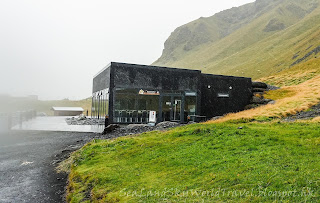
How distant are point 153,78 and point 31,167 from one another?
18.7 metres

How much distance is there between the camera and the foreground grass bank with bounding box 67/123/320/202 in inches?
270

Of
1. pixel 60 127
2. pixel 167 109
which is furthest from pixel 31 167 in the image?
pixel 167 109

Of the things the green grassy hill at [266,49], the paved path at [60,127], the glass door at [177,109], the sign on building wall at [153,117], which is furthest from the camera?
the green grassy hill at [266,49]

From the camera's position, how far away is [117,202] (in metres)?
7.70

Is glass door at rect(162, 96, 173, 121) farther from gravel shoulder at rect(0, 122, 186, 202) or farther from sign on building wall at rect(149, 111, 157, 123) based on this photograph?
gravel shoulder at rect(0, 122, 186, 202)

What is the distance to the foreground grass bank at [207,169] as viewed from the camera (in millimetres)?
6863

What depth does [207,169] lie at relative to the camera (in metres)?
8.93

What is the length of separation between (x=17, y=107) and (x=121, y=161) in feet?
89.2

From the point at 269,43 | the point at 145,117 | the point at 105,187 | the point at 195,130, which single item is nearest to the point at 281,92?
the point at 145,117

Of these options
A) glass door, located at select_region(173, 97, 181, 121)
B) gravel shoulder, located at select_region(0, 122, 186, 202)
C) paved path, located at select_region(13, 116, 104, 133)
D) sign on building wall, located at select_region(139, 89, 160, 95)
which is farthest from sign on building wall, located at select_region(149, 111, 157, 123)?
gravel shoulder, located at select_region(0, 122, 186, 202)

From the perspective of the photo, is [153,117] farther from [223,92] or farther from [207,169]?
[207,169]

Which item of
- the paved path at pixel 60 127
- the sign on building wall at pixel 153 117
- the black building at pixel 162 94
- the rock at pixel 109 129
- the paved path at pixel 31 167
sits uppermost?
the black building at pixel 162 94

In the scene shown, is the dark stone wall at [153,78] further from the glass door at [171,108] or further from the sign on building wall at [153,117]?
the sign on building wall at [153,117]

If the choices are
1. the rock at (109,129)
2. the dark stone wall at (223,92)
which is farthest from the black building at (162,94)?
the rock at (109,129)
